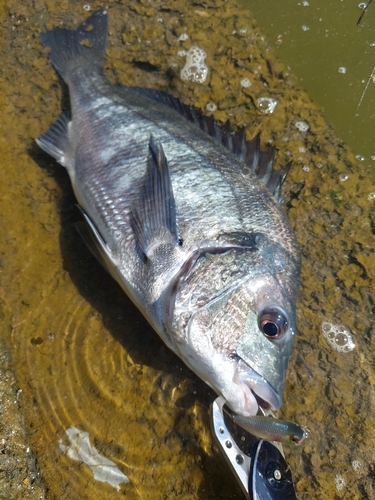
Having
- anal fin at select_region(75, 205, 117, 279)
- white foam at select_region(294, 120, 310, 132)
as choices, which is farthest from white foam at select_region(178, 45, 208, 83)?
anal fin at select_region(75, 205, 117, 279)

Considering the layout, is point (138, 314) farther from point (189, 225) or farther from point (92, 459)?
point (92, 459)

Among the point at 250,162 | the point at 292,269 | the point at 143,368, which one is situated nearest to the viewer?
the point at 292,269

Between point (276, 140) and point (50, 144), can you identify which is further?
point (276, 140)

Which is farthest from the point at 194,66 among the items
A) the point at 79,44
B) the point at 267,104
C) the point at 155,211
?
the point at 155,211

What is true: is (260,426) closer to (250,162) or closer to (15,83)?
(250,162)

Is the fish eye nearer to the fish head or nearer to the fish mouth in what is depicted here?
the fish head

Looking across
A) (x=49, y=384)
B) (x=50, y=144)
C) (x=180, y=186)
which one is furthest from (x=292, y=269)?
(x=50, y=144)
